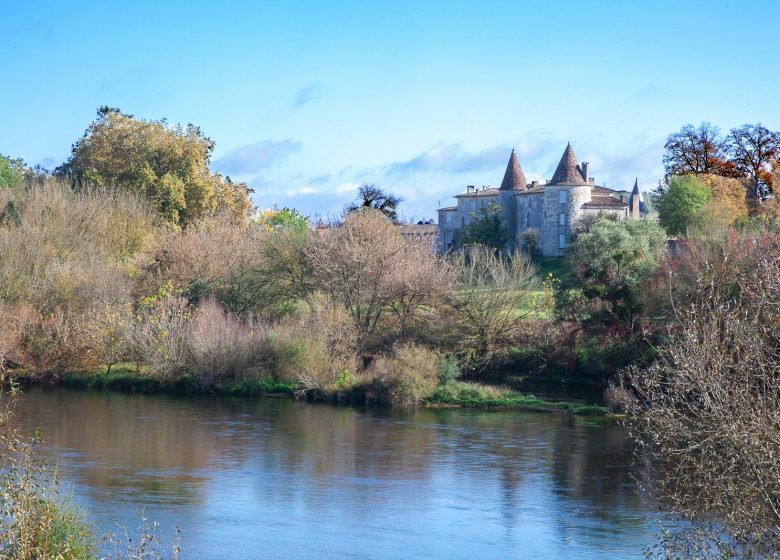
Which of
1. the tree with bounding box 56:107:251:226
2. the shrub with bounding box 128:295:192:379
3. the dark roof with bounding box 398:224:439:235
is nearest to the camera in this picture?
the shrub with bounding box 128:295:192:379

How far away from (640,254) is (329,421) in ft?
57.2

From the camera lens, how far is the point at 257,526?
21750mm

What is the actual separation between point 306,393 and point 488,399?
7.38 meters

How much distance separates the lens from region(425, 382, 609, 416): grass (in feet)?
130

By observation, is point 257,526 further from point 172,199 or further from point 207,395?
point 172,199

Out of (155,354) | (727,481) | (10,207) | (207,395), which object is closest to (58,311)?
(155,354)

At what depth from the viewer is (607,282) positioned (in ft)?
Answer: 144

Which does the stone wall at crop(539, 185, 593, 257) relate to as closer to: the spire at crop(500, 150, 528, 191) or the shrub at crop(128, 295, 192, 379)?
the spire at crop(500, 150, 528, 191)

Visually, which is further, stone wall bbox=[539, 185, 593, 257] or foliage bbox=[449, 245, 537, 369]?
stone wall bbox=[539, 185, 593, 257]

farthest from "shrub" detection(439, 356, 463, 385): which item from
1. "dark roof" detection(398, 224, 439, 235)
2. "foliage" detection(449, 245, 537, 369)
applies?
"dark roof" detection(398, 224, 439, 235)

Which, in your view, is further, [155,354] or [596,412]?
[155,354]

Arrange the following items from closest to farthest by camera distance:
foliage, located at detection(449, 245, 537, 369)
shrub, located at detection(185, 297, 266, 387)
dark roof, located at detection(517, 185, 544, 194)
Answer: shrub, located at detection(185, 297, 266, 387)
foliage, located at detection(449, 245, 537, 369)
dark roof, located at detection(517, 185, 544, 194)

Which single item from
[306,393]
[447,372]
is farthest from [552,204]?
[306,393]

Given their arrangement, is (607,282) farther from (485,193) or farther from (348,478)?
(485,193)
